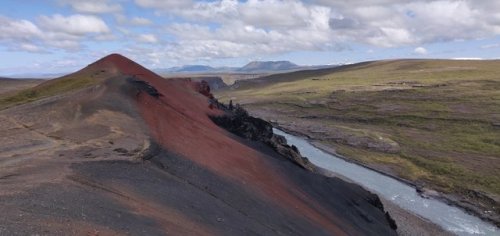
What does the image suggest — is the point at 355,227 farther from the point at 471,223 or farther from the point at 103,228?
the point at 471,223

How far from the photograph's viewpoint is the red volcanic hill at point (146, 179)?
65.9 ft

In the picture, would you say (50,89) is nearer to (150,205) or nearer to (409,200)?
(150,205)

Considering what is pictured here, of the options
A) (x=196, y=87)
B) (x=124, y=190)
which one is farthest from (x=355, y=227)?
(x=196, y=87)

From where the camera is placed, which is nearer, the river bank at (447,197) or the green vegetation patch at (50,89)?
the green vegetation patch at (50,89)

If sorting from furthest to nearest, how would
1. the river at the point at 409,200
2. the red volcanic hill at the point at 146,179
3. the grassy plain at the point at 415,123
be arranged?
the grassy plain at the point at 415,123, the river at the point at 409,200, the red volcanic hill at the point at 146,179

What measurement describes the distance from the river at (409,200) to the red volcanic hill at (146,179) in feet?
58.3

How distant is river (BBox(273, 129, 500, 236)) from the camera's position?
191 feet

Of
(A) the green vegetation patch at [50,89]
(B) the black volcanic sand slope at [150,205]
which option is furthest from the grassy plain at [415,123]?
(A) the green vegetation patch at [50,89]

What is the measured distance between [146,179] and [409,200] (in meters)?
51.2

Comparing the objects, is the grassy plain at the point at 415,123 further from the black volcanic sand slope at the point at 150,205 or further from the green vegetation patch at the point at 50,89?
the green vegetation patch at the point at 50,89

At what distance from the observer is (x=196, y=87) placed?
7300cm

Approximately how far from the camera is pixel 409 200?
224 feet

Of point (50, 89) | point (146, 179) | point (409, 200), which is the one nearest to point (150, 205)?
point (146, 179)

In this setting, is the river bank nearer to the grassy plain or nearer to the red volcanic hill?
the grassy plain
